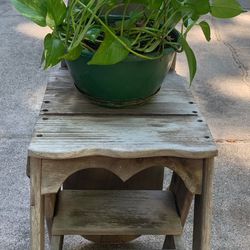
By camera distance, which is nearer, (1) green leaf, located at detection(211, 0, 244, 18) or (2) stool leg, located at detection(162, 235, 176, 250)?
(1) green leaf, located at detection(211, 0, 244, 18)

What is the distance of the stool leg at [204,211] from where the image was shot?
3.63ft

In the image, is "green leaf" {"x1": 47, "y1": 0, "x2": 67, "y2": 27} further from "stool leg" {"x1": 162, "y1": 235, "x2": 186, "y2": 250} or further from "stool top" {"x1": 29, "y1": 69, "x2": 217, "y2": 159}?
"stool leg" {"x1": 162, "y1": 235, "x2": 186, "y2": 250}

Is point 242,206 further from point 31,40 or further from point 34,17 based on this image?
point 31,40

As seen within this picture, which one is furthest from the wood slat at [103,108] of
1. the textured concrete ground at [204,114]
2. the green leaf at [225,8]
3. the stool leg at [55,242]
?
the textured concrete ground at [204,114]

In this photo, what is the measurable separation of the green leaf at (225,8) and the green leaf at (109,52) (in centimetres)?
19

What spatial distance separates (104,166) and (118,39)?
0.84 ft

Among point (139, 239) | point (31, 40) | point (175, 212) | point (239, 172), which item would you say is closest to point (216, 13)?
point (175, 212)

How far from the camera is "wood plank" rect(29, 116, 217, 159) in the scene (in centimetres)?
104

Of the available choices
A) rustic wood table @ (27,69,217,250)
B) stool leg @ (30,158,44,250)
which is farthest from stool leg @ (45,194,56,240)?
stool leg @ (30,158,44,250)

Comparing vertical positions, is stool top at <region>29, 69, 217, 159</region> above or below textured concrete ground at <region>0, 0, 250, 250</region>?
above

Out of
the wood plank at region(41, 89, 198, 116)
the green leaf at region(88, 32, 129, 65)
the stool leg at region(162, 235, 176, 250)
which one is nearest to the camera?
the green leaf at region(88, 32, 129, 65)

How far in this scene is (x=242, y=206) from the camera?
2004 mm

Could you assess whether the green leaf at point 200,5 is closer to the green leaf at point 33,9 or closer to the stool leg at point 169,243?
the green leaf at point 33,9

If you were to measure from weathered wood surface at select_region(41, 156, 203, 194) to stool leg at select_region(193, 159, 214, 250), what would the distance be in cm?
2
